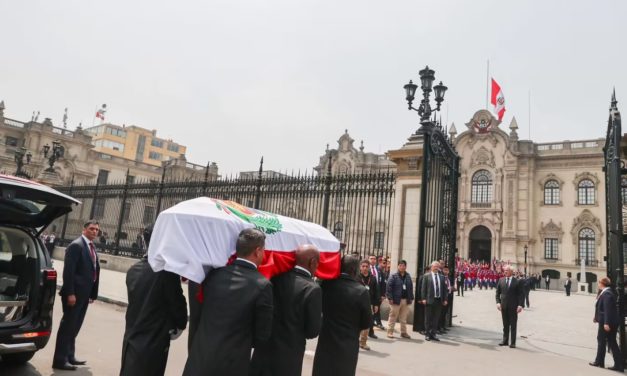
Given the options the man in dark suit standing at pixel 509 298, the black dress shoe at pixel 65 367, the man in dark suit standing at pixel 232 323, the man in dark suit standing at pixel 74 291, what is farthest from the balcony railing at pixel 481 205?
the man in dark suit standing at pixel 232 323

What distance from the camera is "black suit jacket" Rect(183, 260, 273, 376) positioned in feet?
10.9

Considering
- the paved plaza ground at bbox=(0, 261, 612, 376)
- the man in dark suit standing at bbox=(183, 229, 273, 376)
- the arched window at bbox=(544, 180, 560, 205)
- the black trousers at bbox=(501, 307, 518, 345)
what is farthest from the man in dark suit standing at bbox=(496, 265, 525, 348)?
the arched window at bbox=(544, 180, 560, 205)

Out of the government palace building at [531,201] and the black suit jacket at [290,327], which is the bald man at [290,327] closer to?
the black suit jacket at [290,327]

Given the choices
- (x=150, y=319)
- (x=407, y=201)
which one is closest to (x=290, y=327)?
(x=150, y=319)

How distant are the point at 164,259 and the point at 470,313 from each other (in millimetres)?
14507

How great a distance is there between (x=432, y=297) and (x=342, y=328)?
5.35m

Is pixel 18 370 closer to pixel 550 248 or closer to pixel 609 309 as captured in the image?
pixel 609 309

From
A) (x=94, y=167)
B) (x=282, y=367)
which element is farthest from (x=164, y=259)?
(x=94, y=167)

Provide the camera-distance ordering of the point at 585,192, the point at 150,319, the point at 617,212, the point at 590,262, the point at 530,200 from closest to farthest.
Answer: the point at 150,319, the point at 617,212, the point at 590,262, the point at 585,192, the point at 530,200

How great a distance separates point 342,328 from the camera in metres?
4.43

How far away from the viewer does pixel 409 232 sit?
36.6ft

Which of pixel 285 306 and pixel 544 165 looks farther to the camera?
pixel 544 165

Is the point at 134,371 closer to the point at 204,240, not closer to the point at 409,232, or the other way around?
the point at 204,240

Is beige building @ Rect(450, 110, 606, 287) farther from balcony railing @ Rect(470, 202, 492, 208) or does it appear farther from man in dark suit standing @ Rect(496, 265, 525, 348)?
man in dark suit standing @ Rect(496, 265, 525, 348)
